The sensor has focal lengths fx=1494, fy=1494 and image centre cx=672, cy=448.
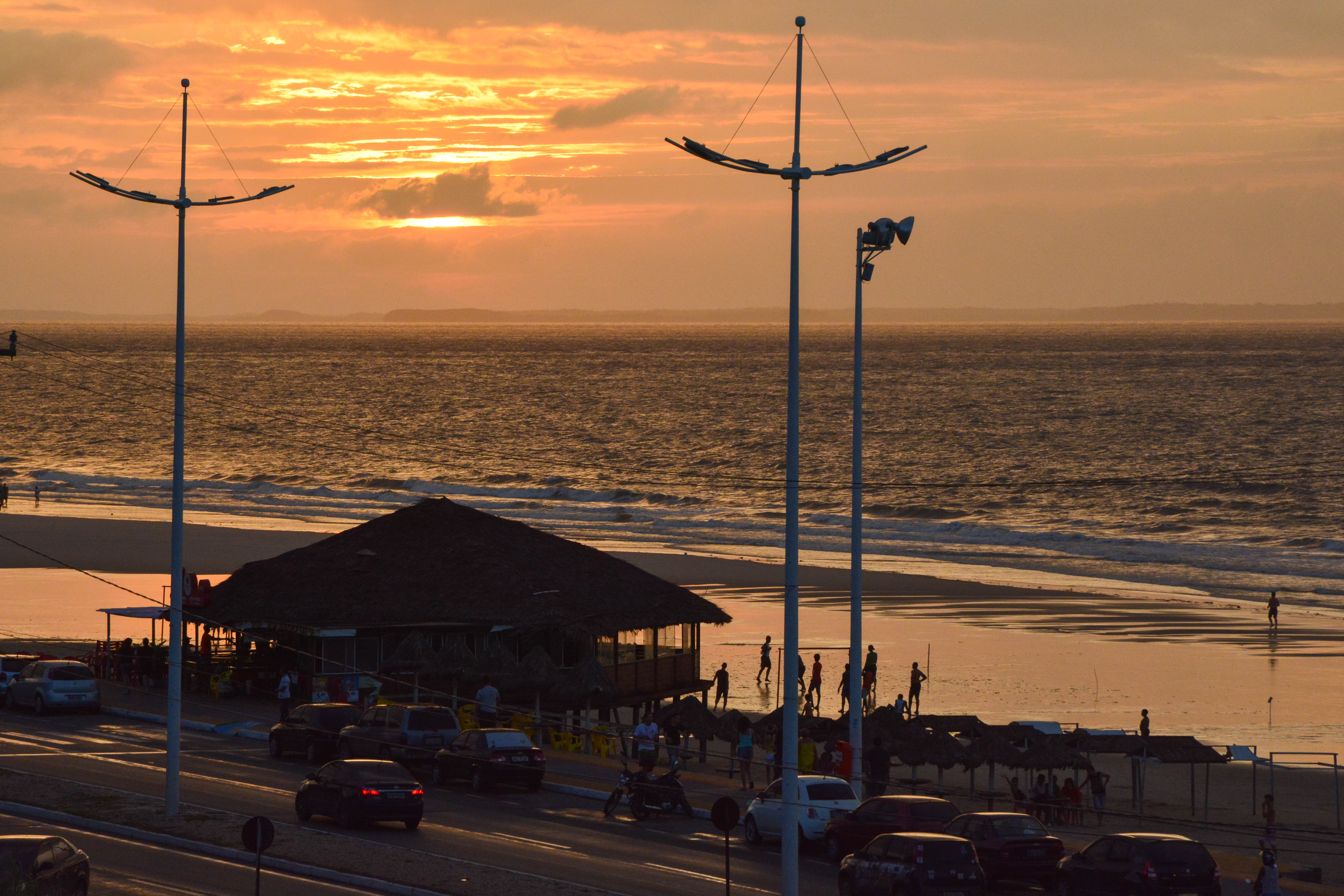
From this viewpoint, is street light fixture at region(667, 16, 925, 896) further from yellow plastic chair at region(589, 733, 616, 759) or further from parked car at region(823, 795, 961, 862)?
yellow plastic chair at region(589, 733, 616, 759)

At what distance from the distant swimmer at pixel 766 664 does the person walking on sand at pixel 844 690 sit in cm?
218

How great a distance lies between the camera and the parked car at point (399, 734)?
3041 cm

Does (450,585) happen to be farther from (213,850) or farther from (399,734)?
(213,850)

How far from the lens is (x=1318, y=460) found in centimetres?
11794

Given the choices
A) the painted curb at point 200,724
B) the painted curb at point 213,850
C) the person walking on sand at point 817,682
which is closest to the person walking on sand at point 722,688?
the person walking on sand at point 817,682

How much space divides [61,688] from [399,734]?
10980 millimetres

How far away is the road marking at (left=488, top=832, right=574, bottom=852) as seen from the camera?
24.1 metres

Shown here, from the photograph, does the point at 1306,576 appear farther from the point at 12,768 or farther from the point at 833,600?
the point at 12,768

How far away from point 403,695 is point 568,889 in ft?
56.7

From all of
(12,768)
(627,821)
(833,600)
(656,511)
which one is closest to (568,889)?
(627,821)

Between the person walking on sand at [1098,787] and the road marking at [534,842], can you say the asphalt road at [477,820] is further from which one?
the person walking on sand at [1098,787]

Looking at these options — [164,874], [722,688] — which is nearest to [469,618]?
[722,688]

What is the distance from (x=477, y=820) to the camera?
86.5ft

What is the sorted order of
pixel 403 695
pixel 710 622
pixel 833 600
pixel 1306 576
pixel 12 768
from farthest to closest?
pixel 1306 576
pixel 833 600
pixel 710 622
pixel 403 695
pixel 12 768
